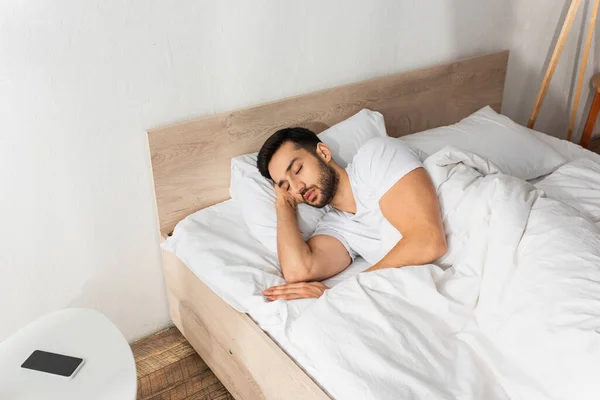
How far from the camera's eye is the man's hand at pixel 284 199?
5.84 ft

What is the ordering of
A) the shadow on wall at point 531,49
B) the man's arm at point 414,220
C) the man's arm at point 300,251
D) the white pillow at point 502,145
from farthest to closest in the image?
1. the shadow on wall at point 531,49
2. the white pillow at point 502,145
3. the man's arm at point 300,251
4. the man's arm at point 414,220

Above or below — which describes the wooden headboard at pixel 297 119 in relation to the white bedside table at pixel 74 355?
above

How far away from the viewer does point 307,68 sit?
6.75 feet

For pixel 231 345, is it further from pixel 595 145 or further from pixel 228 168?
pixel 595 145

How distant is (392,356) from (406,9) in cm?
→ 146

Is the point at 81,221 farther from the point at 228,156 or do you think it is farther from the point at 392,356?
the point at 392,356

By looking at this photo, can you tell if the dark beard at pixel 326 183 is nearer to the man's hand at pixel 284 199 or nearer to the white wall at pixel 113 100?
the man's hand at pixel 284 199

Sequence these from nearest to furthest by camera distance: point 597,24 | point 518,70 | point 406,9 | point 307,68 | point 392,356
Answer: point 392,356, point 307,68, point 406,9, point 518,70, point 597,24

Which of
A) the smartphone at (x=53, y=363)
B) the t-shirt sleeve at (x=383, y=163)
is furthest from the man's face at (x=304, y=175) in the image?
the smartphone at (x=53, y=363)

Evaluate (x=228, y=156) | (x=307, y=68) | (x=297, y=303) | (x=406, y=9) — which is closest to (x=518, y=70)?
(x=406, y=9)

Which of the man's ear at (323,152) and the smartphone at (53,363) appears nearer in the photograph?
the smartphone at (53,363)

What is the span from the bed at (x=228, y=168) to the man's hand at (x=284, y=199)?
24cm

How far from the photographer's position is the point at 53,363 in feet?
4.39

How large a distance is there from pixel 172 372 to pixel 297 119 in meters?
0.95
